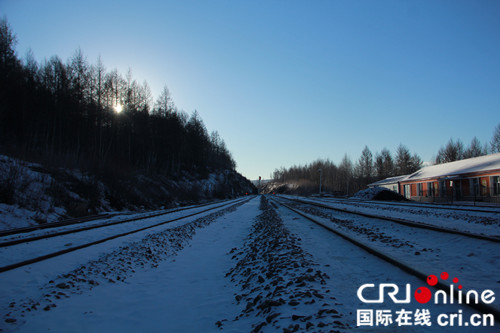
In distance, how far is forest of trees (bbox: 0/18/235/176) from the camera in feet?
92.6

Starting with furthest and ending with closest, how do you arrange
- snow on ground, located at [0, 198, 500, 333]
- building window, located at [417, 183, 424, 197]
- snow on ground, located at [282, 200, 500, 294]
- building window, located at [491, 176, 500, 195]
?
building window, located at [417, 183, 424, 197] < building window, located at [491, 176, 500, 195] < snow on ground, located at [282, 200, 500, 294] < snow on ground, located at [0, 198, 500, 333]

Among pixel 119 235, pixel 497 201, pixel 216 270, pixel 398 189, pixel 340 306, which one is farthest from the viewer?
pixel 398 189

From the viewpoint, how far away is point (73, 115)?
33.7m

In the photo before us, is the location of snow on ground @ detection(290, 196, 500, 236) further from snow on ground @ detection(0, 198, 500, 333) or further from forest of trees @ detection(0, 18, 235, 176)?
forest of trees @ detection(0, 18, 235, 176)

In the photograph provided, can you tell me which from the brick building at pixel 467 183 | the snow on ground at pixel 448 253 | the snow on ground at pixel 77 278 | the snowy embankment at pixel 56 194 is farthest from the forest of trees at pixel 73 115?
the brick building at pixel 467 183

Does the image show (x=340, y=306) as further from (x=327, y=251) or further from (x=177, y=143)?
(x=177, y=143)

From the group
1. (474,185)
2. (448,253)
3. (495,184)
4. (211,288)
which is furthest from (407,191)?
(211,288)

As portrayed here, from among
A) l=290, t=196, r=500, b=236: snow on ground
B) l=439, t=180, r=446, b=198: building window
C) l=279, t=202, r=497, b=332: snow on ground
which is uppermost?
l=439, t=180, r=446, b=198: building window

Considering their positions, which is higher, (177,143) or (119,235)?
(177,143)

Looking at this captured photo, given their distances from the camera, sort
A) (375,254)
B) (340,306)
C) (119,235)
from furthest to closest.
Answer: (119,235) → (375,254) → (340,306)

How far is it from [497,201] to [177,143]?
47.4 meters

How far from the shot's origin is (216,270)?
6055 mm

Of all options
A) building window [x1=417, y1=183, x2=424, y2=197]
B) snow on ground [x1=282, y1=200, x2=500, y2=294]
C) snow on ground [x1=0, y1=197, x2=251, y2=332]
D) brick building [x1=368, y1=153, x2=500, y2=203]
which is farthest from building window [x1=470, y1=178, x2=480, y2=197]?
snow on ground [x1=0, y1=197, x2=251, y2=332]

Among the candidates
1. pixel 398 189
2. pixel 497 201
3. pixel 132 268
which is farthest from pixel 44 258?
pixel 398 189
